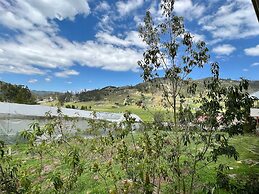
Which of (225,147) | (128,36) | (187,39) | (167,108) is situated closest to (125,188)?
(225,147)

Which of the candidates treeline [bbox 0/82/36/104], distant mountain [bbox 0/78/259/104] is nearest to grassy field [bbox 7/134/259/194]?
distant mountain [bbox 0/78/259/104]

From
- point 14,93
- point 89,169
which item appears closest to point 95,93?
point 14,93

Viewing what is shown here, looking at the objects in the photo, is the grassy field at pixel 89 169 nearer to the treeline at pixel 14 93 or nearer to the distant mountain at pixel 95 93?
the distant mountain at pixel 95 93

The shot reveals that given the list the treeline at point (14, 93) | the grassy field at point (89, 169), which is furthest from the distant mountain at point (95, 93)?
the grassy field at point (89, 169)

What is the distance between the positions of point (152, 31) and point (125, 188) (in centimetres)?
352

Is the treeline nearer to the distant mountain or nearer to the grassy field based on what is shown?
the distant mountain

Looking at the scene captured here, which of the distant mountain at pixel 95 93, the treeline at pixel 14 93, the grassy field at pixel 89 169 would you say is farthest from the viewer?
the treeline at pixel 14 93

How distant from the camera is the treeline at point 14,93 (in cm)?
4763

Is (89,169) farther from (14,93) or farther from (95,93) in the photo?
(95,93)

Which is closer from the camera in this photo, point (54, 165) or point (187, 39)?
point (187, 39)

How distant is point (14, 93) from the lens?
162 ft

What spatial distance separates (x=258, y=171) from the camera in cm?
964

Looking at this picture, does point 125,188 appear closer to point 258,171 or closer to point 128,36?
point 128,36

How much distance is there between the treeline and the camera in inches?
1875
